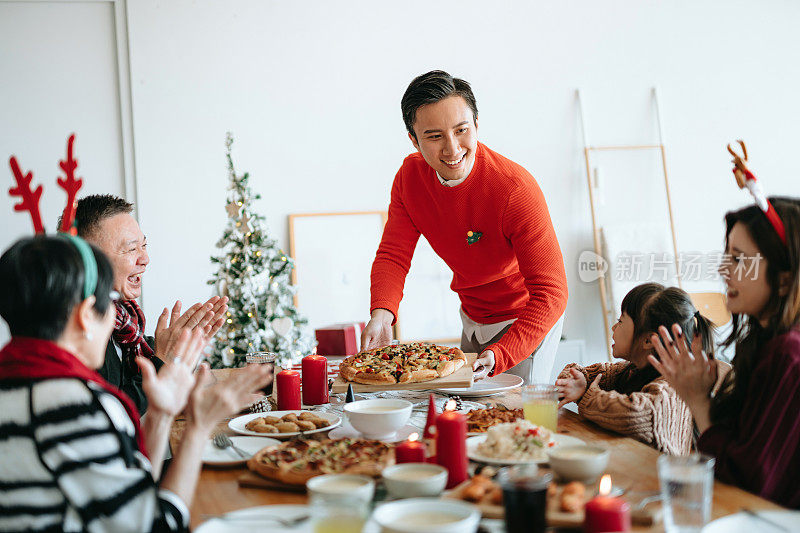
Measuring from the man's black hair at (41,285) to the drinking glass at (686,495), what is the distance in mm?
997

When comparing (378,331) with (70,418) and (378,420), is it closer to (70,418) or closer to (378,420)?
(378,420)

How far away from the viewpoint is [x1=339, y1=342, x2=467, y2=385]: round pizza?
210 centimetres

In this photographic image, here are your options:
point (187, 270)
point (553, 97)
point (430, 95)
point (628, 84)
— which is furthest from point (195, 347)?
point (628, 84)

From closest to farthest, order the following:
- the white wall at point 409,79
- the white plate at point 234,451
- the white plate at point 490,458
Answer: the white plate at point 490,458 < the white plate at point 234,451 < the white wall at point 409,79

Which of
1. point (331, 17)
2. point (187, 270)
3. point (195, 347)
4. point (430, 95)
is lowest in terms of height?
point (195, 347)

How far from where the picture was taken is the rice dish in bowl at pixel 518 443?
58.2 inches

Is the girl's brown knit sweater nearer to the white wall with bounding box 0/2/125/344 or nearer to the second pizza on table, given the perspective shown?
the second pizza on table

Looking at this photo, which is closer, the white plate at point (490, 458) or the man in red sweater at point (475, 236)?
the white plate at point (490, 458)

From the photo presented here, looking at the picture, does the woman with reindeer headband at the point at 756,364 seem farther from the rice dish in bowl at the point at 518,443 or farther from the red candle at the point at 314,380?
the red candle at the point at 314,380

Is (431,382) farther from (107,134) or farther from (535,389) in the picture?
(107,134)

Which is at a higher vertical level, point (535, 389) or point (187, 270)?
point (187, 270)

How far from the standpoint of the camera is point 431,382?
6.75 feet

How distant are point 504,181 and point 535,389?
1.03m

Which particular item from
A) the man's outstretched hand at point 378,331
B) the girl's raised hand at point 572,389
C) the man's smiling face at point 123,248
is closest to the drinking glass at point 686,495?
the girl's raised hand at point 572,389
